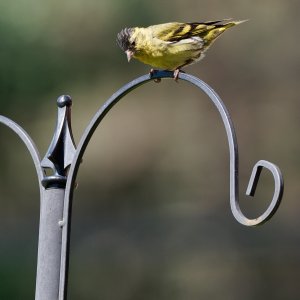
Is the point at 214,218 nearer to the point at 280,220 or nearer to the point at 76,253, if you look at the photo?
the point at 280,220

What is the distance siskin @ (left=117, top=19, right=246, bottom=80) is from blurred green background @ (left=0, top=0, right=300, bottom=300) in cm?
360

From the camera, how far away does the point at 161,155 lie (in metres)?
8.51

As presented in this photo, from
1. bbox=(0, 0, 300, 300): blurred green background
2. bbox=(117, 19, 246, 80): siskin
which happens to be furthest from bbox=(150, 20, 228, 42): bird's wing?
bbox=(0, 0, 300, 300): blurred green background

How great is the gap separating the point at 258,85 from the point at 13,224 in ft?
8.71

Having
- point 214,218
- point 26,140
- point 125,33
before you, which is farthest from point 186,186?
point 26,140

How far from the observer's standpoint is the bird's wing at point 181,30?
2.83 m

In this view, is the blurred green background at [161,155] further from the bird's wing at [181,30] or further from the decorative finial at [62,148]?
the decorative finial at [62,148]

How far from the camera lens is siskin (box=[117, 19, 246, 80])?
278cm

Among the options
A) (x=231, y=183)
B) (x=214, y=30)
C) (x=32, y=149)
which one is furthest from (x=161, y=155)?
(x=231, y=183)

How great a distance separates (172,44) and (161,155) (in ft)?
18.7

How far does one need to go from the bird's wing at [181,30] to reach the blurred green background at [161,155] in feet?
11.6

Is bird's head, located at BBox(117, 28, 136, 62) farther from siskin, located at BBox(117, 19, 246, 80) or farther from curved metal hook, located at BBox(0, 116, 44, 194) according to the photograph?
curved metal hook, located at BBox(0, 116, 44, 194)

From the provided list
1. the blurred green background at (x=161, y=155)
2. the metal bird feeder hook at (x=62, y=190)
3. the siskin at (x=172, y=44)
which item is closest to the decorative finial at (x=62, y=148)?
the metal bird feeder hook at (x=62, y=190)

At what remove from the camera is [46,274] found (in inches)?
69.4
